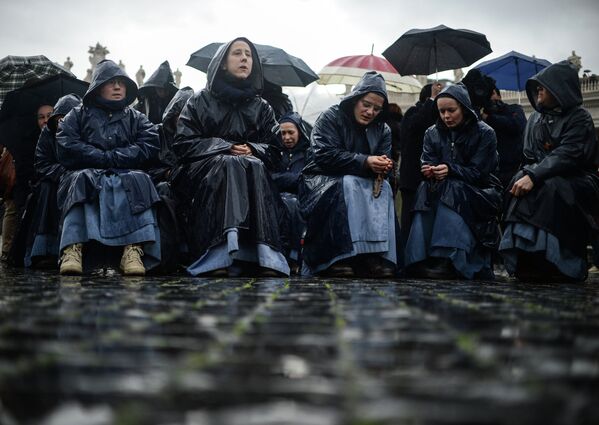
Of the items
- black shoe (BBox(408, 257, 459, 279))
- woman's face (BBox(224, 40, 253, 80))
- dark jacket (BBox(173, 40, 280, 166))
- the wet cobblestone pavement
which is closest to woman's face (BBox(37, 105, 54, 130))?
dark jacket (BBox(173, 40, 280, 166))

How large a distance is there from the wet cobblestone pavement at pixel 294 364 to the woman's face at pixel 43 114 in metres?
5.65

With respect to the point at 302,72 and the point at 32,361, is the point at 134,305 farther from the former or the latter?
the point at 302,72

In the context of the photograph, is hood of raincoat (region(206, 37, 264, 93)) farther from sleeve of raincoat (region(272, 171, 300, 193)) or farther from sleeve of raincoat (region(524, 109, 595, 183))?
sleeve of raincoat (region(524, 109, 595, 183))

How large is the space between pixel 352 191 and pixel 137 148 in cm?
198

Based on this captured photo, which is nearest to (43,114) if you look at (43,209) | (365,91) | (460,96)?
(43,209)

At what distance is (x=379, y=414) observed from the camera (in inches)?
42.8

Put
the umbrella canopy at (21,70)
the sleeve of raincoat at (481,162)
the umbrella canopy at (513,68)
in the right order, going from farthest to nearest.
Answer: the umbrella canopy at (513,68) → the umbrella canopy at (21,70) → the sleeve of raincoat at (481,162)

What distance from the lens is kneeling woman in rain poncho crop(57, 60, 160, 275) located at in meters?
5.66

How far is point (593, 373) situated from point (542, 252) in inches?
184

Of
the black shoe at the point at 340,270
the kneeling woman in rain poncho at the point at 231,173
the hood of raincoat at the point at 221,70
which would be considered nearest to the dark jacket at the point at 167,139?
the kneeling woman in rain poncho at the point at 231,173

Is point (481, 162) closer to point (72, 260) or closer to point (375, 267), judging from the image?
point (375, 267)

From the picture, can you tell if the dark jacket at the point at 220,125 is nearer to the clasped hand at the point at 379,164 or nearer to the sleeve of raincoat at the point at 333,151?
the sleeve of raincoat at the point at 333,151

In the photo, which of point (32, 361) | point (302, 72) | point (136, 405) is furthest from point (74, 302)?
point (302, 72)

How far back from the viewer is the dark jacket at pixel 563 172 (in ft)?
19.3
